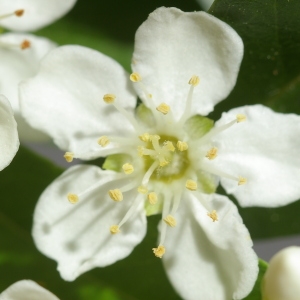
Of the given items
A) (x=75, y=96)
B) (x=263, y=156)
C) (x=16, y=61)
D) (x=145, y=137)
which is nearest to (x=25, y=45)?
(x=16, y=61)

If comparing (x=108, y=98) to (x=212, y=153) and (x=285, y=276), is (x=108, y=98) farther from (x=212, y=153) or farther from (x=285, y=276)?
(x=285, y=276)

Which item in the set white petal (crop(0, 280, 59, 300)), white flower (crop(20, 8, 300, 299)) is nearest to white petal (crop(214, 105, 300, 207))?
white flower (crop(20, 8, 300, 299))

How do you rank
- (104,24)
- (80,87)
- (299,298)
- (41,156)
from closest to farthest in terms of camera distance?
(299,298)
(80,87)
(41,156)
(104,24)

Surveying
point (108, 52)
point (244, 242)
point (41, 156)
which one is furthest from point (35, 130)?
point (244, 242)

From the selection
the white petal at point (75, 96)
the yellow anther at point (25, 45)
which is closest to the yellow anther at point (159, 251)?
the white petal at point (75, 96)

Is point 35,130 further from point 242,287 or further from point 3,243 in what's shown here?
point 242,287

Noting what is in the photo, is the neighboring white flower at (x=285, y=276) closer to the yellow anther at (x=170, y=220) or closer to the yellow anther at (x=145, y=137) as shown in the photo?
the yellow anther at (x=170, y=220)

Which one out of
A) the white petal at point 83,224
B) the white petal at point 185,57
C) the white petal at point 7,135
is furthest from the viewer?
the white petal at point 83,224
